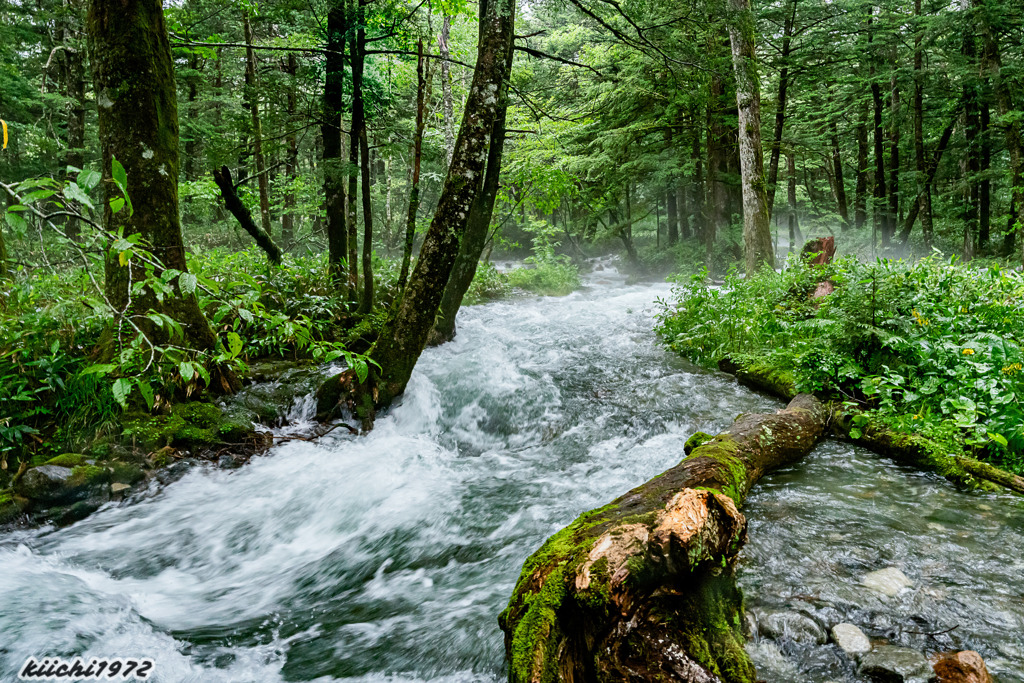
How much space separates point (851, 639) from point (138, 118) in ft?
22.9

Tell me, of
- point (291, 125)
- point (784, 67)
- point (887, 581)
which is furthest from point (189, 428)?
point (784, 67)

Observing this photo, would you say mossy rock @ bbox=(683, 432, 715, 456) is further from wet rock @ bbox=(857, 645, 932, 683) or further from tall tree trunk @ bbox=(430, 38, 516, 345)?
tall tree trunk @ bbox=(430, 38, 516, 345)

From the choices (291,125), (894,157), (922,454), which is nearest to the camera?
(922,454)

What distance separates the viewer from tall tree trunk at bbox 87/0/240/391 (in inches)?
192

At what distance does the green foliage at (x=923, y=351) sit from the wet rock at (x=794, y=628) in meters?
2.60

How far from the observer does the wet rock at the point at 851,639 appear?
2.35 meters

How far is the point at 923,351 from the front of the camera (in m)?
4.92

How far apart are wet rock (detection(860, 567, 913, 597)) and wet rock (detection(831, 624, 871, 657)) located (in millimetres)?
428

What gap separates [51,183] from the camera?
158 cm

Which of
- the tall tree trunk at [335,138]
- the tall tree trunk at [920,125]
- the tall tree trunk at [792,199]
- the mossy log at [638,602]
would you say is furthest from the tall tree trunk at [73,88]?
the tall tree trunk at [792,199]

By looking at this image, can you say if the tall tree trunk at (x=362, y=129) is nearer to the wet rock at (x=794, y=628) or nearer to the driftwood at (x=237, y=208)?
the driftwood at (x=237, y=208)

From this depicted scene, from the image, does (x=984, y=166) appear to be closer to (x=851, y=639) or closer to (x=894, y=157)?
(x=894, y=157)

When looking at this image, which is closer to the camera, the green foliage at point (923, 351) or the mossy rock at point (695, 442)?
the green foliage at point (923, 351)

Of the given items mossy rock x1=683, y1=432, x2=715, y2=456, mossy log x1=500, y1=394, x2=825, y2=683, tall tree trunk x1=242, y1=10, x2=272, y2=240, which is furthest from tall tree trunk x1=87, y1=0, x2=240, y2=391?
mossy rock x1=683, y1=432, x2=715, y2=456
